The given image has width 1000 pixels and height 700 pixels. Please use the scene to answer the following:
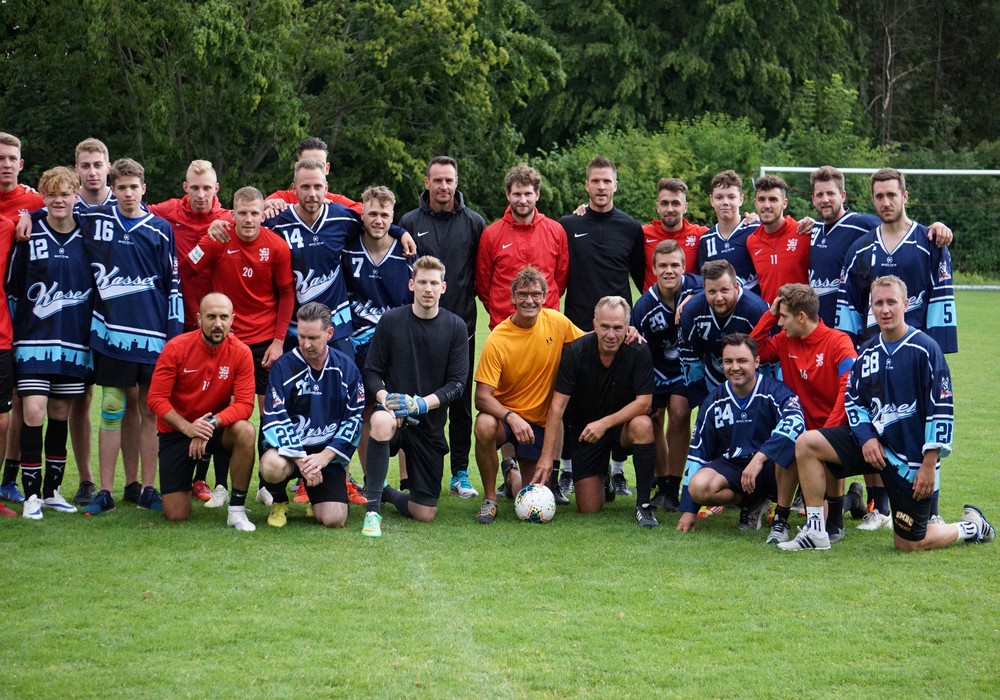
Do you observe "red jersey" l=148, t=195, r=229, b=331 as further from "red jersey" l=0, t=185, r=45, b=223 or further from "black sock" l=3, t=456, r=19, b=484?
"black sock" l=3, t=456, r=19, b=484

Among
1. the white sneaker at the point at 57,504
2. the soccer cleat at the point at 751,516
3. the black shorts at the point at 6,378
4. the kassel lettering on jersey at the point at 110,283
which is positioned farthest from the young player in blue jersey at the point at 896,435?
the black shorts at the point at 6,378

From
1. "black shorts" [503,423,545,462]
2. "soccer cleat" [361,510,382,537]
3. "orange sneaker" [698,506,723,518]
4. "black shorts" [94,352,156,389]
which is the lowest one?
"orange sneaker" [698,506,723,518]

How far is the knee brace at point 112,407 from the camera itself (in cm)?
637

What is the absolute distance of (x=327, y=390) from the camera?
6.20 metres

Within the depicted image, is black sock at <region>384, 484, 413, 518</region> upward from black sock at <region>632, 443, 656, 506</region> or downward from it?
downward

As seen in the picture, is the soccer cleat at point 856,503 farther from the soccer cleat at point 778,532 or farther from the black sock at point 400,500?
the black sock at point 400,500

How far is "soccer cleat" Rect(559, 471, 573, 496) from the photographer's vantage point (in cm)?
718

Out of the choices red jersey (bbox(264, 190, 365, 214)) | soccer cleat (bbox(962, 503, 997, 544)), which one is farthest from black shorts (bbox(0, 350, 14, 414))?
soccer cleat (bbox(962, 503, 997, 544))

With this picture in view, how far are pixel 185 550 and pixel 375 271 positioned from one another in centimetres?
218

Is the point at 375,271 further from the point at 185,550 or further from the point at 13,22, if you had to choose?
the point at 13,22

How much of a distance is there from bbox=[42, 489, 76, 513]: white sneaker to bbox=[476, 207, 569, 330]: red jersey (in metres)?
2.76

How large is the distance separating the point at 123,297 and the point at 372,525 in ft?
6.38

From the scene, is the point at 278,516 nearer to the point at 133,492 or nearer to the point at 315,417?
the point at 315,417

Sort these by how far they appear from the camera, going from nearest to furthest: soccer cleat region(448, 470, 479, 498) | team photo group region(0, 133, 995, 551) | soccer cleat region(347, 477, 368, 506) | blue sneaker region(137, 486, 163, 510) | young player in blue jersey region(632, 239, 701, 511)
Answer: team photo group region(0, 133, 995, 551) < blue sneaker region(137, 486, 163, 510) < young player in blue jersey region(632, 239, 701, 511) < soccer cleat region(347, 477, 368, 506) < soccer cleat region(448, 470, 479, 498)
